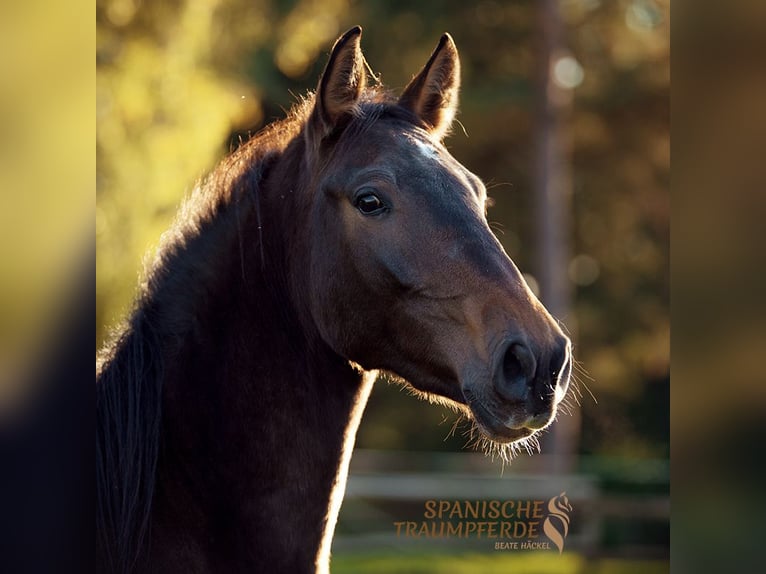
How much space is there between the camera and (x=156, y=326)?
2.61 metres

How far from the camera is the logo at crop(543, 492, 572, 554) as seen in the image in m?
3.82

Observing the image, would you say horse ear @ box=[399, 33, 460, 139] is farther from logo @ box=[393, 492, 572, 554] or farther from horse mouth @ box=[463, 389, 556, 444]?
logo @ box=[393, 492, 572, 554]

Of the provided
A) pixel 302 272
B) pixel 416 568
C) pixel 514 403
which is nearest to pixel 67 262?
pixel 302 272

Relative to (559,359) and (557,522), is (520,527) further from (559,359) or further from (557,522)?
(559,359)

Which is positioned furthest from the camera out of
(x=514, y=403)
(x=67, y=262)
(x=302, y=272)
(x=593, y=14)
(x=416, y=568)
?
(x=593, y=14)

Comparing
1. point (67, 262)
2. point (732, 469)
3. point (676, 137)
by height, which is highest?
point (676, 137)

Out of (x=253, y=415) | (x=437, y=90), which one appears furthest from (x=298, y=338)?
(x=437, y=90)

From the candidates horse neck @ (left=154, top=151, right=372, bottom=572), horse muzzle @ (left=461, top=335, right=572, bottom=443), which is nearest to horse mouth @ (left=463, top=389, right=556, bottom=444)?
horse muzzle @ (left=461, top=335, right=572, bottom=443)

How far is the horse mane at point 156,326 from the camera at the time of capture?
7.85 ft

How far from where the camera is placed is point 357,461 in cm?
993

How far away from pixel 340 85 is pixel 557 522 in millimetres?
2376

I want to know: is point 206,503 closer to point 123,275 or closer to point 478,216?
point 478,216

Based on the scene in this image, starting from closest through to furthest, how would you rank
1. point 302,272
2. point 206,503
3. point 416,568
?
point 206,503, point 302,272, point 416,568

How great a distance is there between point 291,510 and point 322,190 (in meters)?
1.00
